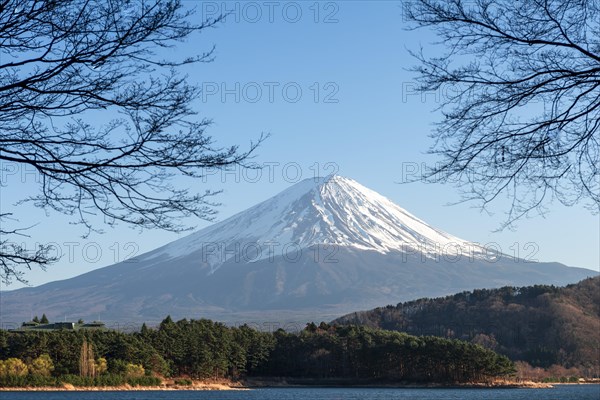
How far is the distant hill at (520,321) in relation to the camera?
14312cm

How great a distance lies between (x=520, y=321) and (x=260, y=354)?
2324 inches

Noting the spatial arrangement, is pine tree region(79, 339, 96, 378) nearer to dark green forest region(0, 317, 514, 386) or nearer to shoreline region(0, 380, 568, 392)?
dark green forest region(0, 317, 514, 386)

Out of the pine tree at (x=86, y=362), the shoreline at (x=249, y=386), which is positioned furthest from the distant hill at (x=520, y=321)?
the pine tree at (x=86, y=362)

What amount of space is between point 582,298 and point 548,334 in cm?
2398

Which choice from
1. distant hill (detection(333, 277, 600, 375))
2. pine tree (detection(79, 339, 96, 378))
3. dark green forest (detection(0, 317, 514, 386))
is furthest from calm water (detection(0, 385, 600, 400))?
distant hill (detection(333, 277, 600, 375))

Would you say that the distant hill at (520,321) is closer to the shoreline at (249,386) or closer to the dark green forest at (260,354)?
the shoreline at (249,386)

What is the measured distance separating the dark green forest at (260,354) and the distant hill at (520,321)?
119ft

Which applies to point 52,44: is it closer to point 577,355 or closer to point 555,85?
point 555,85

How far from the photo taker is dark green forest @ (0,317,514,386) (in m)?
81.7

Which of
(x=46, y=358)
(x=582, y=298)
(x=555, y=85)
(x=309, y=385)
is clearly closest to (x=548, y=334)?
(x=582, y=298)

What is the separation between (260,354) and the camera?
10300 centimetres

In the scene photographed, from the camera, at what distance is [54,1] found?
8.78 metres

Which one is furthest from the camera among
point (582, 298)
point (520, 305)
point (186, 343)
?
point (582, 298)

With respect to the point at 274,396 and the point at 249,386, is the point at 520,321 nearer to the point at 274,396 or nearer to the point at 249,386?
the point at 249,386
